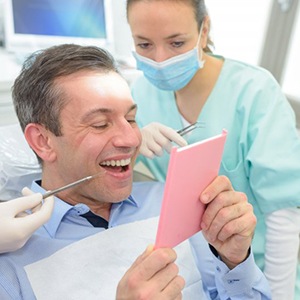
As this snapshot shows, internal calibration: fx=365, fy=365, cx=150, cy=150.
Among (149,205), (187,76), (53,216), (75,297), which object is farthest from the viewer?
(187,76)

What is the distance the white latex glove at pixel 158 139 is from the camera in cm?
124

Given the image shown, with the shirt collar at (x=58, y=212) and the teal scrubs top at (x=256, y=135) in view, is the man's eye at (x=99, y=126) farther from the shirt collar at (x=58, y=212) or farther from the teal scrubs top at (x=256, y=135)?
the teal scrubs top at (x=256, y=135)

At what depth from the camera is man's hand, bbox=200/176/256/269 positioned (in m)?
0.78

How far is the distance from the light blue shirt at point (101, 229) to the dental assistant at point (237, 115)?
22 cm

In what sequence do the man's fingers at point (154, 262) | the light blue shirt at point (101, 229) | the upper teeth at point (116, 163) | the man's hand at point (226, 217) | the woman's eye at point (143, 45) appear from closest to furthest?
the man's fingers at point (154, 262) → the man's hand at point (226, 217) → the light blue shirt at point (101, 229) → the upper teeth at point (116, 163) → the woman's eye at point (143, 45)

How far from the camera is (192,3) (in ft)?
4.09

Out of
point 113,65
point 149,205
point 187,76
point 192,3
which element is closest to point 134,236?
point 149,205

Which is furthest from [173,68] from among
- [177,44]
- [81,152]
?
[81,152]

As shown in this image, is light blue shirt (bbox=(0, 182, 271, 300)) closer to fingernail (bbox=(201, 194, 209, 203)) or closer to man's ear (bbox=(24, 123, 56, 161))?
man's ear (bbox=(24, 123, 56, 161))

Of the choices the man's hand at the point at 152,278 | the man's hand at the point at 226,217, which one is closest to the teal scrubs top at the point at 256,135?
the man's hand at the point at 226,217

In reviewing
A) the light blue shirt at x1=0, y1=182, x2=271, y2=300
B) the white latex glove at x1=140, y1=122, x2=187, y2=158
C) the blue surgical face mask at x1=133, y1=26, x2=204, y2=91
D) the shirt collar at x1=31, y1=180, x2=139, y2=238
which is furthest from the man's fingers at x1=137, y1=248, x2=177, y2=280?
the blue surgical face mask at x1=133, y1=26, x2=204, y2=91

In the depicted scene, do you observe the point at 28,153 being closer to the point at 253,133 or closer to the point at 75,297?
the point at 75,297

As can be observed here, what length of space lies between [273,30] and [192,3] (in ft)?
3.44

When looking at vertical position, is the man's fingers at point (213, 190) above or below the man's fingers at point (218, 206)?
above
